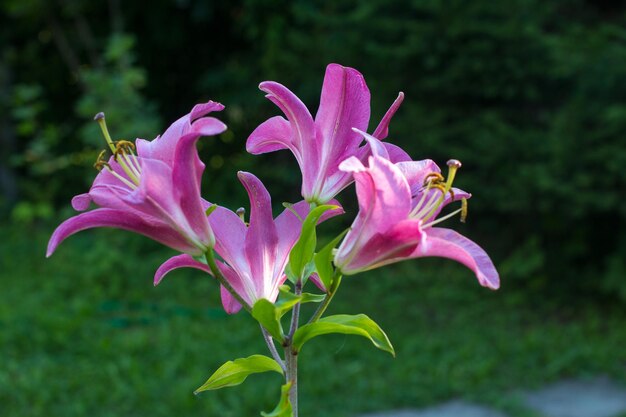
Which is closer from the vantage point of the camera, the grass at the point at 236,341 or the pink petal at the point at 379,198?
the pink petal at the point at 379,198

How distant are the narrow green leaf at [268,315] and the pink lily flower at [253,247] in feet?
0.17

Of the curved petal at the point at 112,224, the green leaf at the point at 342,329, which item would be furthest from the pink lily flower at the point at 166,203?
the green leaf at the point at 342,329

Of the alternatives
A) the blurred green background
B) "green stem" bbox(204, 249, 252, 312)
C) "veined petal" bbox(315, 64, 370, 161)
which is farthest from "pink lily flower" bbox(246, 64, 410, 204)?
the blurred green background

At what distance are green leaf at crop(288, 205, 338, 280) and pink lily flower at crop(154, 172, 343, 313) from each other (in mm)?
18

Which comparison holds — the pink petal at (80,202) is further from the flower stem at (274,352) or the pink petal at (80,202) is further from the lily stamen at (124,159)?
the flower stem at (274,352)

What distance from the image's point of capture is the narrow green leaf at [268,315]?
24.7 inches

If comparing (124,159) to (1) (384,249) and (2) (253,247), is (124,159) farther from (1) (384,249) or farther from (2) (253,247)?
(1) (384,249)

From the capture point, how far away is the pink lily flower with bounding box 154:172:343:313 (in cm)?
69

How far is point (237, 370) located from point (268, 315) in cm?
8

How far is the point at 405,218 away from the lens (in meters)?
0.62

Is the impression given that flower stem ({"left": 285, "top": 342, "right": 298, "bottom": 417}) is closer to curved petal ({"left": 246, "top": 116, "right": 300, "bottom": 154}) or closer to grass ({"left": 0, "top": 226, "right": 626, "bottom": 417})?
curved petal ({"left": 246, "top": 116, "right": 300, "bottom": 154})

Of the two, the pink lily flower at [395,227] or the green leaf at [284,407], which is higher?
the pink lily flower at [395,227]

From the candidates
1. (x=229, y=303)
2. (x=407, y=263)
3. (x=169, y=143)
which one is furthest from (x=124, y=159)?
(x=407, y=263)

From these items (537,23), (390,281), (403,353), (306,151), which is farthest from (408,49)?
(306,151)
